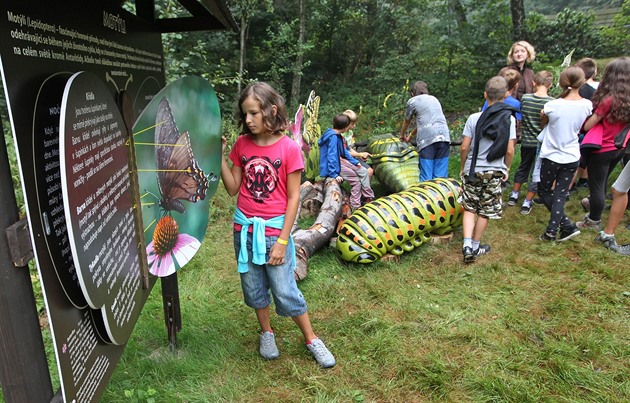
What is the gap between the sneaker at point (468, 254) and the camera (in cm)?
402

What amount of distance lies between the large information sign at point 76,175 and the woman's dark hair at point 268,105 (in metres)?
0.73

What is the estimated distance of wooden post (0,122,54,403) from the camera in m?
1.08

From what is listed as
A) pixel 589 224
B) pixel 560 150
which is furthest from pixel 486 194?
pixel 589 224

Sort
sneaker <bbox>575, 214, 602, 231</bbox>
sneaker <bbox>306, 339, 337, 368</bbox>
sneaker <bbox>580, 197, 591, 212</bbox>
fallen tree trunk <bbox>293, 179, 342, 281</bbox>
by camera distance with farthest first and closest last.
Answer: sneaker <bbox>580, 197, 591, 212</bbox>, sneaker <bbox>575, 214, 602, 231</bbox>, fallen tree trunk <bbox>293, 179, 342, 281</bbox>, sneaker <bbox>306, 339, 337, 368</bbox>

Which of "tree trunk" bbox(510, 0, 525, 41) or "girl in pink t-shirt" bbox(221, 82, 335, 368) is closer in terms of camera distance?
"girl in pink t-shirt" bbox(221, 82, 335, 368)

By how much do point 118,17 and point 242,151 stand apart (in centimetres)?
91

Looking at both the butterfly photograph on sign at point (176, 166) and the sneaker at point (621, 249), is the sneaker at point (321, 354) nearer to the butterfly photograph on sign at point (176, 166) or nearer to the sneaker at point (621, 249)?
the butterfly photograph on sign at point (176, 166)

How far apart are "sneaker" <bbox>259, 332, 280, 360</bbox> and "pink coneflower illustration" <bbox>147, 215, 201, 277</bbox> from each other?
0.92 m

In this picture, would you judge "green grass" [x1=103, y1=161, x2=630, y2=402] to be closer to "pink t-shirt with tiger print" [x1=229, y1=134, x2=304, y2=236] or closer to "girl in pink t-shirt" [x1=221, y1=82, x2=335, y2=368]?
"girl in pink t-shirt" [x1=221, y1=82, x2=335, y2=368]

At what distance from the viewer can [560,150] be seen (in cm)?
417

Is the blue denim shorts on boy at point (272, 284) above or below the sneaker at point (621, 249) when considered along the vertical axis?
above

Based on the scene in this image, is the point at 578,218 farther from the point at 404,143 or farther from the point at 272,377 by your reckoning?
the point at 272,377

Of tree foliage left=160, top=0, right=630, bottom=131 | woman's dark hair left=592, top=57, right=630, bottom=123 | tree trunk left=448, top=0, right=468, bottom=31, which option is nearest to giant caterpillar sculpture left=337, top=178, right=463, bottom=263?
woman's dark hair left=592, top=57, right=630, bottom=123

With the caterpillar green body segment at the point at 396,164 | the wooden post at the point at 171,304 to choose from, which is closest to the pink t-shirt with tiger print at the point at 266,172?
the wooden post at the point at 171,304
